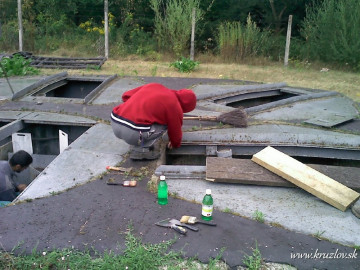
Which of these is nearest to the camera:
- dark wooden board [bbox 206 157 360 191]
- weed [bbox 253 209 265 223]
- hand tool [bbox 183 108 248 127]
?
weed [bbox 253 209 265 223]

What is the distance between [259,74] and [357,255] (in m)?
9.74

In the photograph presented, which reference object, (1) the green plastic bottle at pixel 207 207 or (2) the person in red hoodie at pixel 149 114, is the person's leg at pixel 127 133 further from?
(1) the green plastic bottle at pixel 207 207

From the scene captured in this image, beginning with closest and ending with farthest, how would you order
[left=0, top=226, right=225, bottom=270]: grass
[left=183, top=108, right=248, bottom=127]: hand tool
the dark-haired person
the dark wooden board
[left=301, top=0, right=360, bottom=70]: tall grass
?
[left=0, top=226, right=225, bottom=270]: grass, the dark wooden board, the dark-haired person, [left=183, top=108, right=248, bottom=127]: hand tool, [left=301, top=0, right=360, bottom=70]: tall grass

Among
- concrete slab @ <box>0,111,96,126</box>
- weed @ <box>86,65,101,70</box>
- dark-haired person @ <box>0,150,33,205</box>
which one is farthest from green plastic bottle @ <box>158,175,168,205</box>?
weed @ <box>86,65,101,70</box>

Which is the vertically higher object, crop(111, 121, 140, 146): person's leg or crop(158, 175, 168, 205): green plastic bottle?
crop(111, 121, 140, 146): person's leg

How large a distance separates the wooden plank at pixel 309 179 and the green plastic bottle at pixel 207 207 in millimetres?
1230

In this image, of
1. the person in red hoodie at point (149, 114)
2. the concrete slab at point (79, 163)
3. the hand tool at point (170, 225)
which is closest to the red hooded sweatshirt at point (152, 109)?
the person in red hoodie at point (149, 114)

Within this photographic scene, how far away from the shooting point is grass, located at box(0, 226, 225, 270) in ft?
9.98

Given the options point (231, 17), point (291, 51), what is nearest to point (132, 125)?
point (291, 51)

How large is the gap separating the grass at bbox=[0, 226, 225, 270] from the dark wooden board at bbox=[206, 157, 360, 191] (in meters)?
1.32

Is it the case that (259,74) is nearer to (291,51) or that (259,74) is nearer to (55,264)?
(291,51)

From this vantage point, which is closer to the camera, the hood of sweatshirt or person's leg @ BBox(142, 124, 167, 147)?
person's leg @ BBox(142, 124, 167, 147)

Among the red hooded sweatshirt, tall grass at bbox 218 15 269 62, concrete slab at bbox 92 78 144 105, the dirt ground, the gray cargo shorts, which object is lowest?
the dirt ground

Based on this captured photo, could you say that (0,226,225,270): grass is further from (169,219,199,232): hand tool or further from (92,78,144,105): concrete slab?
(92,78,144,105): concrete slab
